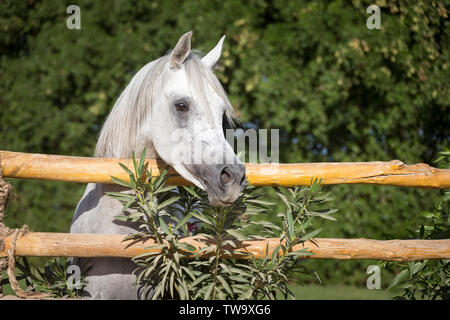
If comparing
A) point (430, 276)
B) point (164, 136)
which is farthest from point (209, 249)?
point (430, 276)

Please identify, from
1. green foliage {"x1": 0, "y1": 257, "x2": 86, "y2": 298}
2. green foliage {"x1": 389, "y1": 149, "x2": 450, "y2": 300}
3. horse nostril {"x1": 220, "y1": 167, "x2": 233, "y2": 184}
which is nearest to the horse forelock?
horse nostril {"x1": 220, "y1": 167, "x2": 233, "y2": 184}

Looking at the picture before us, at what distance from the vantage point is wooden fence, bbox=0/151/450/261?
2094mm

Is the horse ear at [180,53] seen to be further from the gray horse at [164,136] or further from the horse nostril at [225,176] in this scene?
the horse nostril at [225,176]

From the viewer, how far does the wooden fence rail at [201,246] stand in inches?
82.2

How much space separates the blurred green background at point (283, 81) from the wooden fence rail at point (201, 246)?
3.02 metres

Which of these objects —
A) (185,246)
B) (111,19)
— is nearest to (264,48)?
(111,19)

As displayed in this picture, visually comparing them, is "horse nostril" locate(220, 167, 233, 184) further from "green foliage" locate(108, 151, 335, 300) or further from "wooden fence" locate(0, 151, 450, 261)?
"wooden fence" locate(0, 151, 450, 261)

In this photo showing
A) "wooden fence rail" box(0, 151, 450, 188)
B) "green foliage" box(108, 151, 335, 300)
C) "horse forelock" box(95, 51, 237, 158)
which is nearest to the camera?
"green foliage" box(108, 151, 335, 300)

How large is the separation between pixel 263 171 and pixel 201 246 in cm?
54

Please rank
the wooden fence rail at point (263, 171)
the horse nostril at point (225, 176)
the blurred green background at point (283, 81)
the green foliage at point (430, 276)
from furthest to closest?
the blurred green background at point (283, 81)
the green foliage at point (430, 276)
the wooden fence rail at point (263, 171)
the horse nostril at point (225, 176)

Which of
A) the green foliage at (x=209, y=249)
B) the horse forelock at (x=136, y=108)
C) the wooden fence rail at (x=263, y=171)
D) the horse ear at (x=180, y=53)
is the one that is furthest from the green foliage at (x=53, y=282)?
the horse ear at (x=180, y=53)

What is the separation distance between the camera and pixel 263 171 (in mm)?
2250

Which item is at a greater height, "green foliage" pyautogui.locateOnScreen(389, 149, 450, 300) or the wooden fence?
the wooden fence

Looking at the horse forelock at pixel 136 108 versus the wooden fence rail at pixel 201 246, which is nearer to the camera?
the wooden fence rail at pixel 201 246
